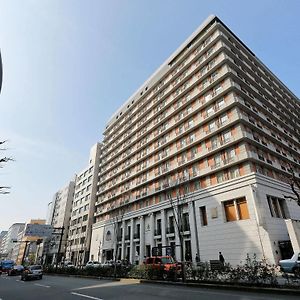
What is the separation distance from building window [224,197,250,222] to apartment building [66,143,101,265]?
4212 centimetres

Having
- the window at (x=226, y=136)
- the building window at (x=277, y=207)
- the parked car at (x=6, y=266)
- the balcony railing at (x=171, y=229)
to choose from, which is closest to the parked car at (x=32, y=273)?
the balcony railing at (x=171, y=229)

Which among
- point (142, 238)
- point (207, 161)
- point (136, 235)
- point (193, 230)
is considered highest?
point (207, 161)

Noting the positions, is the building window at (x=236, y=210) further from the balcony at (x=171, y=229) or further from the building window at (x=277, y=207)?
the balcony at (x=171, y=229)

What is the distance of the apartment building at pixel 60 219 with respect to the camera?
75269 millimetres

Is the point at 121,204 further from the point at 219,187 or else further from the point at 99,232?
the point at 219,187

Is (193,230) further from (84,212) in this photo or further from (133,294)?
(84,212)

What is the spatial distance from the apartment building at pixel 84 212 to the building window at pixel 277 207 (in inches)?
1790

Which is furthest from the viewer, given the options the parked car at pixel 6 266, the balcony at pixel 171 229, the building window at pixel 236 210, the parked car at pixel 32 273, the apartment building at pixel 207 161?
the parked car at pixel 6 266

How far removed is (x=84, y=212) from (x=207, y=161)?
45.7m

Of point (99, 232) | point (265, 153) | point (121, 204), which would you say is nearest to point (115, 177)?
point (121, 204)

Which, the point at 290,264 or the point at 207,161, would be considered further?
the point at 207,161

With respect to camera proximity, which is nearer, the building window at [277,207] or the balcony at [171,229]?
the building window at [277,207]

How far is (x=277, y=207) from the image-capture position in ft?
89.1

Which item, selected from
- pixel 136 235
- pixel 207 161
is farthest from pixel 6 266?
pixel 207 161
